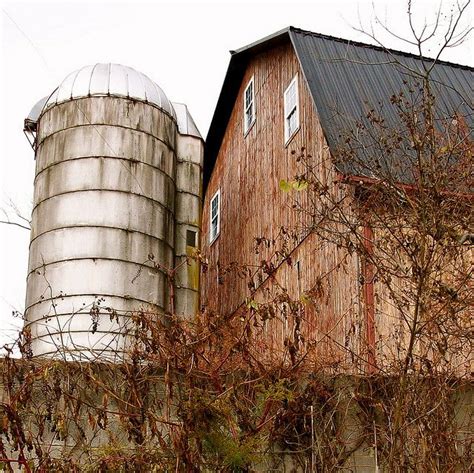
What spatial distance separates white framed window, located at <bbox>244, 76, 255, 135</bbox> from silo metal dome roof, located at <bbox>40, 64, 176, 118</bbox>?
3099mm

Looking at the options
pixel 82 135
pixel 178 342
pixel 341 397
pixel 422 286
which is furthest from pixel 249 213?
pixel 422 286

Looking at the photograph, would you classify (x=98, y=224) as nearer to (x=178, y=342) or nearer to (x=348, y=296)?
(x=348, y=296)

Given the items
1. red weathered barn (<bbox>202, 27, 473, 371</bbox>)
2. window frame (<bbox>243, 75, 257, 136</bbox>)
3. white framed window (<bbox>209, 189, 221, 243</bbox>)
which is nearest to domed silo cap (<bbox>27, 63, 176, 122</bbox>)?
red weathered barn (<bbox>202, 27, 473, 371</bbox>)

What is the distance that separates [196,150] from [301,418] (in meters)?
7.57

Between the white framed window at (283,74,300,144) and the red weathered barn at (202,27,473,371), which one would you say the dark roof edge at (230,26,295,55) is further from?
the white framed window at (283,74,300,144)

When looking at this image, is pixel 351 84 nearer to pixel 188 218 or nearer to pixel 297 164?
pixel 297 164

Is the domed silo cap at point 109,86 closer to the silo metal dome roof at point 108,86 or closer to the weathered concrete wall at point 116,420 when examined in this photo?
the silo metal dome roof at point 108,86

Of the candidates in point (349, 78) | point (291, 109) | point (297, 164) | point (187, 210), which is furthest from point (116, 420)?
point (349, 78)

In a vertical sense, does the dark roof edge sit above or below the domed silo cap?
above

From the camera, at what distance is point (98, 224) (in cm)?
1248

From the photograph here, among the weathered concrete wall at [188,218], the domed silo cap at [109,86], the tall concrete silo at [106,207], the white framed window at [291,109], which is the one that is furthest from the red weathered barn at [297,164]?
the domed silo cap at [109,86]

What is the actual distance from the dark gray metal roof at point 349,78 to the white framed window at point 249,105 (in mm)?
585

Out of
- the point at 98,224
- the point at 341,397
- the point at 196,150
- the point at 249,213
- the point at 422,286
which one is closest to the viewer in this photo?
the point at 422,286

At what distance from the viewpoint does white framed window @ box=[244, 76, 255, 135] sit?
17.0m
